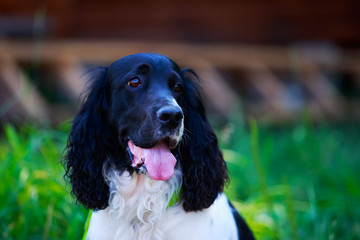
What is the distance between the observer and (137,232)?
251 centimetres

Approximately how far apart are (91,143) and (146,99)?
1.54 ft

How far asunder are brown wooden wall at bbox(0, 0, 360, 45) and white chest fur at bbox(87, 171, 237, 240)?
5.94 meters

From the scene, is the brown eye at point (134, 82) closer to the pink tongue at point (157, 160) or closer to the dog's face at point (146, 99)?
the dog's face at point (146, 99)

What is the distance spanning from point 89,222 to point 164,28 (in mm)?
6063

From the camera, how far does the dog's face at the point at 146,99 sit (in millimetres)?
2303

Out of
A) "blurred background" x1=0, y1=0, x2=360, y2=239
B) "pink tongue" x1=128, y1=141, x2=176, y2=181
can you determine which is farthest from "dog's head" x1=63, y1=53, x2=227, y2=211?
"blurred background" x1=0, y1=0, x2=360, y2=239

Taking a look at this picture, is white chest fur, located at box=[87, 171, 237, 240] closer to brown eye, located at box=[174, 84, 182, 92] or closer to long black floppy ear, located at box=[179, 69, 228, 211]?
long black floppy ear, located at box=[179, 69, 228, 211]

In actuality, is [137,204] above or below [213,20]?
above

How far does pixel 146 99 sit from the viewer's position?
2428 millimetres

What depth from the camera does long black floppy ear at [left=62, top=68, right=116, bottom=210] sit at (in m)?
2.55

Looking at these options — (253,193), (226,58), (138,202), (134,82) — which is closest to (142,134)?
(134,82)

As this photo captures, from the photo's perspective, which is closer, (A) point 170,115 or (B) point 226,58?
(A) point 170,115

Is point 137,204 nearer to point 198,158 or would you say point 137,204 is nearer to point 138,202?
point 138,202

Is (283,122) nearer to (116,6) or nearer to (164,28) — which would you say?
(164,28)
